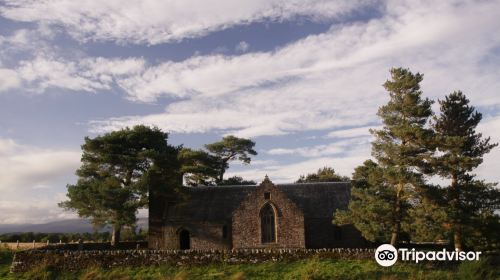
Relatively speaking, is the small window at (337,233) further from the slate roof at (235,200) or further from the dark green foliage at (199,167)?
the dark green foliage at (199,167)

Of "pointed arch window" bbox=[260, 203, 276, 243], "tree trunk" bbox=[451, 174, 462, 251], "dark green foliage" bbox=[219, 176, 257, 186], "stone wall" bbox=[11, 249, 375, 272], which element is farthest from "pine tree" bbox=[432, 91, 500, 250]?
"dark green foliage" bbox=[219, 176, 257, 186]

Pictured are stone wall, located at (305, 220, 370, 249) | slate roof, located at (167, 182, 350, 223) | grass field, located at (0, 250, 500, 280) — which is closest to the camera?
grass field, located at (0, 250, 500, 280)

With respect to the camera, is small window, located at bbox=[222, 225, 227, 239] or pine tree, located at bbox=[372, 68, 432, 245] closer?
pine tree, located at bbox=[372, 68, 432, 245]

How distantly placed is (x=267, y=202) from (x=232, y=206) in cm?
514

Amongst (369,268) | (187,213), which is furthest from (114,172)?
(369,268)

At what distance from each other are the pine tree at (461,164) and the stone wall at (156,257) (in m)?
7.75

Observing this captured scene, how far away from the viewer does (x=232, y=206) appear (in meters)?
40.8

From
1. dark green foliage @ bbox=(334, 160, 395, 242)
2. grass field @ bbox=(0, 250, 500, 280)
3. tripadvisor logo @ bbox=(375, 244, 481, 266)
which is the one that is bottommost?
grass field @ bbox=(0, 250, 500, 280)

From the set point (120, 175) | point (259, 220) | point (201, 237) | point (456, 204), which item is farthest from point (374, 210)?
point (120, 175)

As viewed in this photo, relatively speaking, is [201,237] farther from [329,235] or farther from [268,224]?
[329,235]

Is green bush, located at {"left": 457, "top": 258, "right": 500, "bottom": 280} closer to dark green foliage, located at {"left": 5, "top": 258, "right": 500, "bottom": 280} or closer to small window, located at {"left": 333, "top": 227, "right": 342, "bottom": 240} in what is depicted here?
dark green foliage, located at {"left": 5, "top": 258, "right": 500, "bottom": 280}

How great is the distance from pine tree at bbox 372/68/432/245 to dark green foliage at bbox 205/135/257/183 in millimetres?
33205

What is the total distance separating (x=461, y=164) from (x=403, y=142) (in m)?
4.63

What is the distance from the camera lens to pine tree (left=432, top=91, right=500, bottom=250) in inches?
1172
